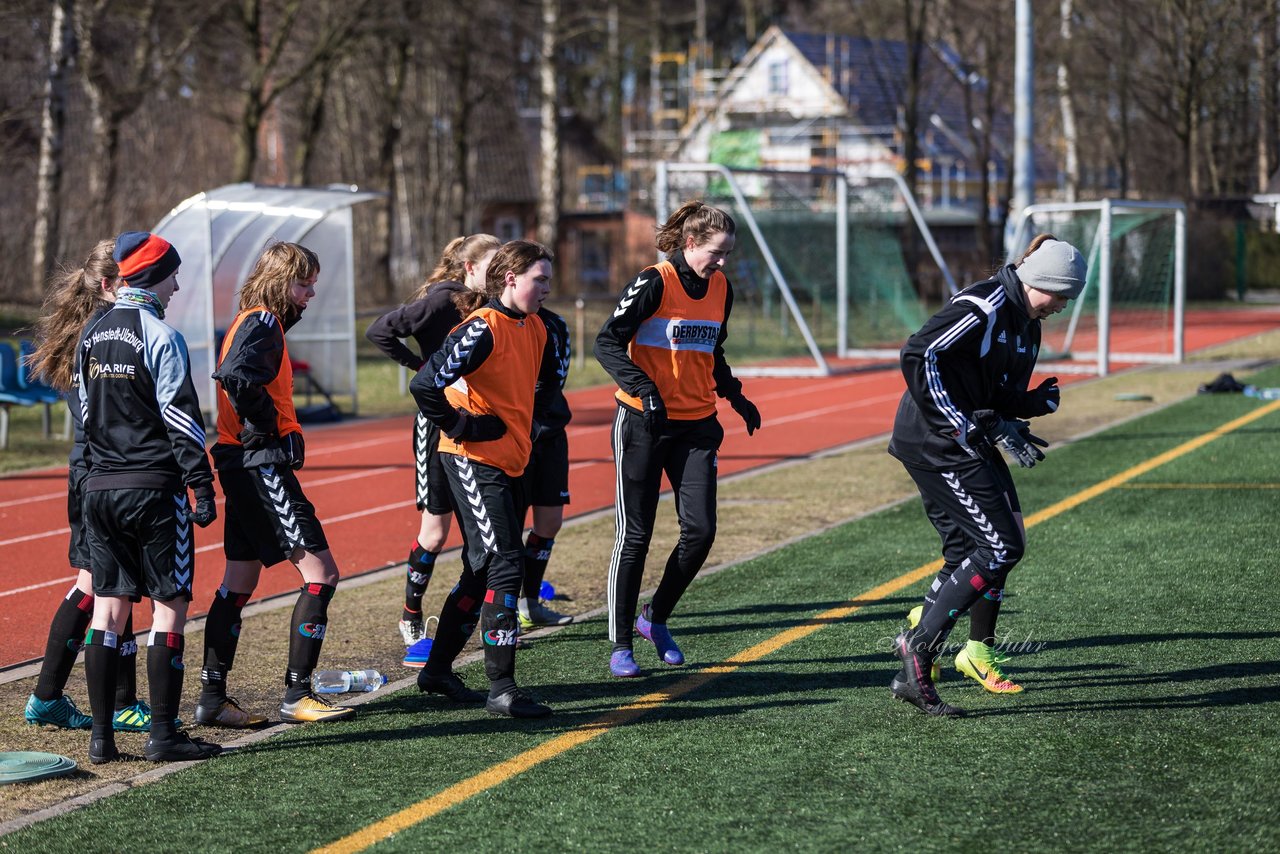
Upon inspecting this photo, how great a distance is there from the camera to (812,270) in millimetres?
25609

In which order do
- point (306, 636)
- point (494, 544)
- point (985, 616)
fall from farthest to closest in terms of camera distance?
point (985, 616), point (306, 636), point (494, 544)

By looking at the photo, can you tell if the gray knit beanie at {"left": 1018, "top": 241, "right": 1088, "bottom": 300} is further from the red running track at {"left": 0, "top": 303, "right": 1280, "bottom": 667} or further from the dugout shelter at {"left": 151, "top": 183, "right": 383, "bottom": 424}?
the dugout shelter at {"left": 151, "top": 183, "right": 383, "bottom": 424}

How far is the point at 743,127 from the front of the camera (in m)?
54.2

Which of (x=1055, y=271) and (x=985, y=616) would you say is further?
(x=985, y=616)

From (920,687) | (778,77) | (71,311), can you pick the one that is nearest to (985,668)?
(920,687)

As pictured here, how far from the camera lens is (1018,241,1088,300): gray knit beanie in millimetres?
5453

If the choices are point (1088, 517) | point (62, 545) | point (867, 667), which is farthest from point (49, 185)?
point (867, 667)

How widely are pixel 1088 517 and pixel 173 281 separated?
21.9 ft

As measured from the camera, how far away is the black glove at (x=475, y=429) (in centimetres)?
566

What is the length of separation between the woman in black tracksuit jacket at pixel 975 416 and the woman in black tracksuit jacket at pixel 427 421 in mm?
2309

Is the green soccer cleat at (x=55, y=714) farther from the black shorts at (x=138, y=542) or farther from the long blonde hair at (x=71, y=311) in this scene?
the long blonde hair at (x=71, y=311)

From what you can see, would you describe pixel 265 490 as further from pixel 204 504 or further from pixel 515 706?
pixel 515 706

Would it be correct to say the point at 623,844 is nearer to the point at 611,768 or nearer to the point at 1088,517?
the point at 611,768

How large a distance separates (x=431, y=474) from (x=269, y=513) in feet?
4.82
